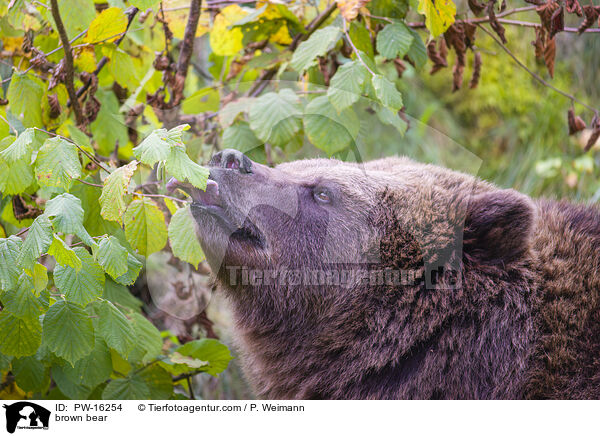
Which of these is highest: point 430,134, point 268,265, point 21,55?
point 21,55

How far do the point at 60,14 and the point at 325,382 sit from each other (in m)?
1.96

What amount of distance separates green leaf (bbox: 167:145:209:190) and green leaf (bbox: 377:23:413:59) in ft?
4.44

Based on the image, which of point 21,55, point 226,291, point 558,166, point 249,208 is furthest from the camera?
point 558,166

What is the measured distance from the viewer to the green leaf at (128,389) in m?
2.72

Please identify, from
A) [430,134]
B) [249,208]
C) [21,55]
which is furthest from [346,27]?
[430,134]

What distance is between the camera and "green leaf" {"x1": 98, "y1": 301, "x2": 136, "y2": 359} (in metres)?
2.38

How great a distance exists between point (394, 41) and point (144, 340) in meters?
1.87

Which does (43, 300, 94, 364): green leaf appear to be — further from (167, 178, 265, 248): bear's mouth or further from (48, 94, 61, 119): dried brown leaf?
(48, 94, 61, 119): dried brown leaf

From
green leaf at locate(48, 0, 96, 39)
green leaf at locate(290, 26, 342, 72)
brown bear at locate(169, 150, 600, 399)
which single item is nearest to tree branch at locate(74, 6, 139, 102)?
green leaf at locate(48, 0, 96, 39)

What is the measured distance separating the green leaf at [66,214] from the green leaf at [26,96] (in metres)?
0.78

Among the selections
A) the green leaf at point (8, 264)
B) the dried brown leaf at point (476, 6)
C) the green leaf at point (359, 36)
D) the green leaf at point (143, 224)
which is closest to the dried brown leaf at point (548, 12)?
the dried brown leaf at point (476, 6)

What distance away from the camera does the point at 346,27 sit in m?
3.12

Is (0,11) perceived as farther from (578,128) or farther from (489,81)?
(489,81)
